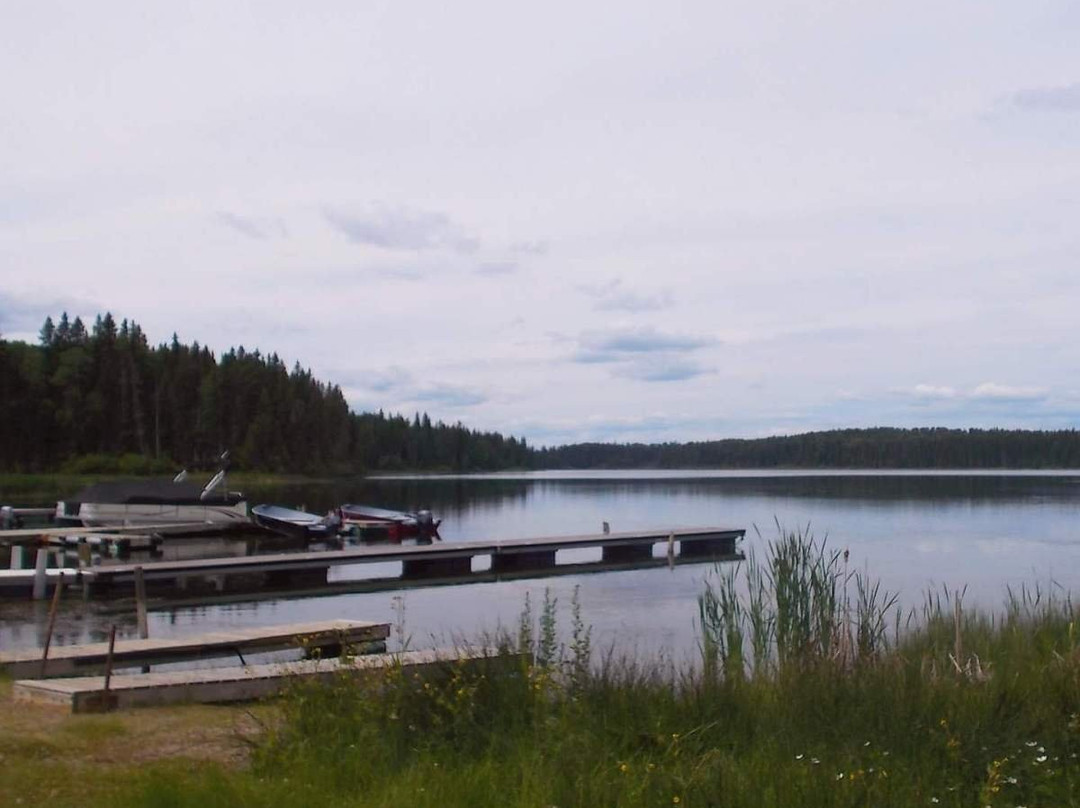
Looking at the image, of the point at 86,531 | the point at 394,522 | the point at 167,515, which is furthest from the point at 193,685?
the point at 394,522

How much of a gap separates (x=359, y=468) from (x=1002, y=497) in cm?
6487

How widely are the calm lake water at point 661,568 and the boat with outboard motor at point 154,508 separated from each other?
9002mm

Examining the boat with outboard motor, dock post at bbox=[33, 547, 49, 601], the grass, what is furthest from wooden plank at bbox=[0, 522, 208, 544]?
the grass

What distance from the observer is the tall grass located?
6.47 meters

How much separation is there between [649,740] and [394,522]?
3769 centimetres

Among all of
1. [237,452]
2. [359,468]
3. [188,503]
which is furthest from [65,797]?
[359,468]

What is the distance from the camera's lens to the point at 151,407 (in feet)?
295

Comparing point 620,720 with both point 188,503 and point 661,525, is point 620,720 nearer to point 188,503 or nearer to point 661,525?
point 188,503

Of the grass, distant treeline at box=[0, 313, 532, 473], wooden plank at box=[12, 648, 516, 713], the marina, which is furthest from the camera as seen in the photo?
distant treeline at box=[0, 313, 532, 473]

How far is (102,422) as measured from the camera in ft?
279

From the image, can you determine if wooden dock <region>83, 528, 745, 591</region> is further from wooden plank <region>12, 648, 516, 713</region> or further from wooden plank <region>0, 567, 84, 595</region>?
wooden plank <region>12, 648, 516, 713</region>

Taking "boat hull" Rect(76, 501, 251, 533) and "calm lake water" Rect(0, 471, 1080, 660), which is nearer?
"calm lake water" Rect(0, 471, 1080, 660)

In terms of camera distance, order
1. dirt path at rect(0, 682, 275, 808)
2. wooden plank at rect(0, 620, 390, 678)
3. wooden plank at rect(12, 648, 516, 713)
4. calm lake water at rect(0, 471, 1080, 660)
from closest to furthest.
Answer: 1. dirt path at rect(0, 682, 275, 808)
2. wooden plank at rect(12, 648, 516, 713)
3. wooden plank at rect(0, 620, 390, 678)
4. calm lake water at rect(0, 471, 1080, 660)

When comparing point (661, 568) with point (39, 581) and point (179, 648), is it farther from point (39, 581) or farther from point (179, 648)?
point (179, 648)
